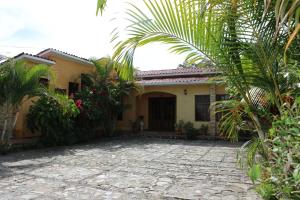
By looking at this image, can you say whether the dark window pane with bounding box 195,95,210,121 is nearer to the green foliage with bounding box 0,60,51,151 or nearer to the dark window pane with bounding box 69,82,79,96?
the dark window pane with bounding box 69,82,79,96

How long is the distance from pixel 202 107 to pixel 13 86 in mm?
10520

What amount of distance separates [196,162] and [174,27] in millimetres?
6997

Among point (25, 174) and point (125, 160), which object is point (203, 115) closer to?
point (125, 160)

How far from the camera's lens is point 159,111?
2070cm

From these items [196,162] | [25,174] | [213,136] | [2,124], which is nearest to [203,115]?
[213,136]

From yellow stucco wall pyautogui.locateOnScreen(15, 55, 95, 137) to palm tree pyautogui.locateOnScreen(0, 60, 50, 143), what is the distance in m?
2.36

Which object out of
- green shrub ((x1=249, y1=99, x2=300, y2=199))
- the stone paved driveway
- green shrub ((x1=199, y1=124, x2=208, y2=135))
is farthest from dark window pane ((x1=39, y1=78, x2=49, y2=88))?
green shrub ((x1=249, y1=99, x2=300, y2=199))

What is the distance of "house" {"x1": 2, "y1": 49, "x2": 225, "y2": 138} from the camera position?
49.9 feet

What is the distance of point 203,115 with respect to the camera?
17547 mm

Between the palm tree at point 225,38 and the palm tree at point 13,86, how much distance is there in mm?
8645

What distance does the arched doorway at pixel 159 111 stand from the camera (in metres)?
20.4

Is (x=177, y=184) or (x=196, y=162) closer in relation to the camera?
(x=177, y=184)

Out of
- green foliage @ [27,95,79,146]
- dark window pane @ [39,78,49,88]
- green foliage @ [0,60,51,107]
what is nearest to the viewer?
green foliage @ [0,60,51,107]

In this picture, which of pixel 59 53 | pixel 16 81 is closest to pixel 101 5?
pixel 16 81
